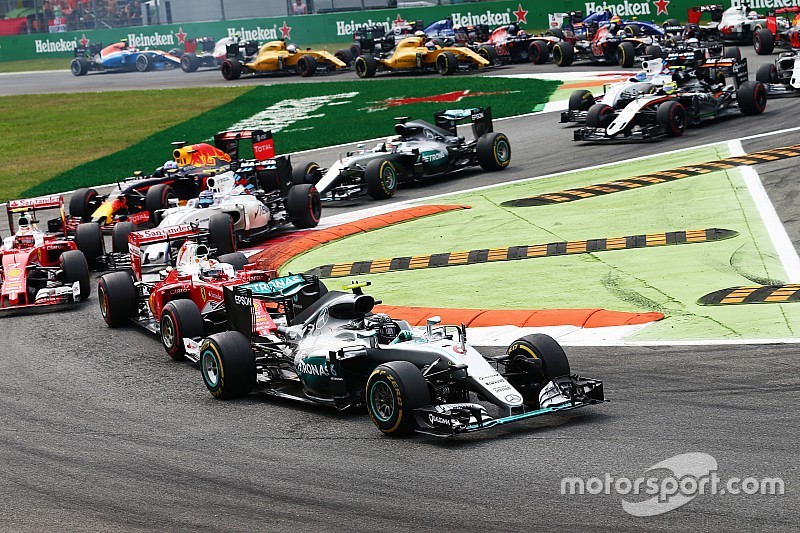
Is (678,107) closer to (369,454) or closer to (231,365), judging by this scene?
(231,365)

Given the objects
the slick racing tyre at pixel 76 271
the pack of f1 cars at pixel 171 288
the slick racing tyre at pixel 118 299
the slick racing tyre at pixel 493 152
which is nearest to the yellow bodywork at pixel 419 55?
the slick racing tyre at pixel 493 152

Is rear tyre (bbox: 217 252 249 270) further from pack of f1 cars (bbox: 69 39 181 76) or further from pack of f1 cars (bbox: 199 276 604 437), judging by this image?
pack of f1 cars (bbox: 69 39 181 76)

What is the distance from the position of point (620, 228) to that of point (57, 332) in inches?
383

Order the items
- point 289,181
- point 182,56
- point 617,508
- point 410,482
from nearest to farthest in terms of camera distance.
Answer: point 617,508 → point 410,482 → point 289,181 → point 182,56

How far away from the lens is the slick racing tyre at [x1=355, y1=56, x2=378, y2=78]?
171ft

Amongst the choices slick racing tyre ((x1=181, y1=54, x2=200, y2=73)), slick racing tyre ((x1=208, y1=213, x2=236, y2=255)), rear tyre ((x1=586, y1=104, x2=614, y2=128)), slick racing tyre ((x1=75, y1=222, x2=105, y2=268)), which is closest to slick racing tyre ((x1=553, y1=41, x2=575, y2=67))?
rear tyre ((x1=586, y1=104, x2=614, y2=128))

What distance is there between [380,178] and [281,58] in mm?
30588

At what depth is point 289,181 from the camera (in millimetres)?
25938

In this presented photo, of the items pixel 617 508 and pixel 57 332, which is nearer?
pixel 617 508

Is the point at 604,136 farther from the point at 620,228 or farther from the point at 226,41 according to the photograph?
the point at 226,41

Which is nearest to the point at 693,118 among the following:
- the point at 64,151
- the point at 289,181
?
the point at 289,181

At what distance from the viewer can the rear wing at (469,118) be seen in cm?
2886

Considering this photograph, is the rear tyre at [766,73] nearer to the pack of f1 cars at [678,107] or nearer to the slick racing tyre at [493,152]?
the pack of f1 cars at [678,107]

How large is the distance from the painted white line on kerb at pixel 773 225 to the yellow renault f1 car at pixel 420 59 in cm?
2627
